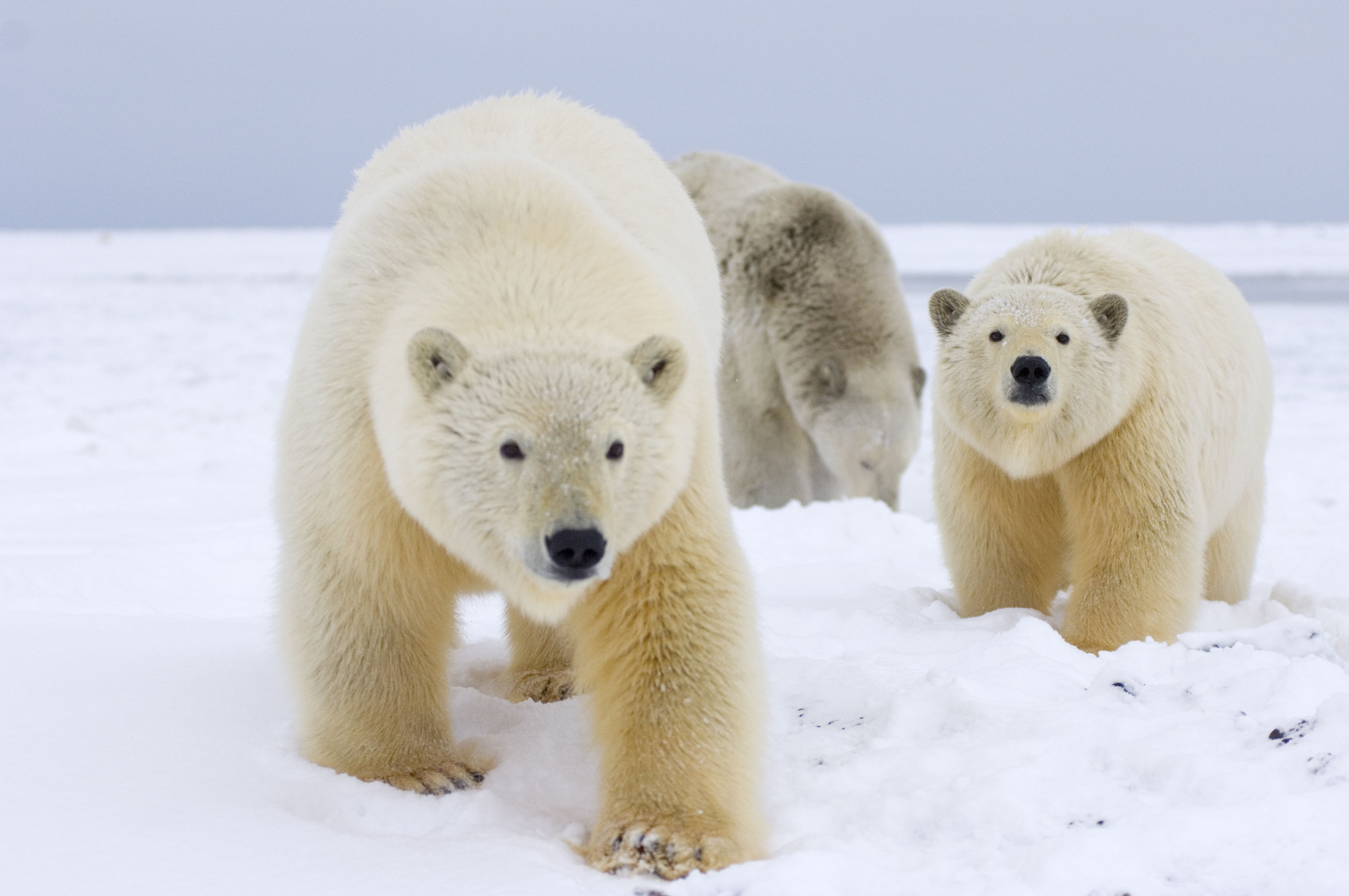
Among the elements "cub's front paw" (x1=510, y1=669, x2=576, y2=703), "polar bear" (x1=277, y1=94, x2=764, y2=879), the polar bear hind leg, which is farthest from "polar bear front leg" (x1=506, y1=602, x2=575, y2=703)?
the polar bear hind leg

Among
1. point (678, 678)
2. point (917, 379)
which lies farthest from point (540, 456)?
point (917, 379)

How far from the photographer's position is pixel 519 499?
2572 millimetres

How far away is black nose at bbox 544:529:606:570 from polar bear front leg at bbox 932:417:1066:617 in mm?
2715

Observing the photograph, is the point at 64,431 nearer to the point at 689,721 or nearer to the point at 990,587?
the point at 990,587

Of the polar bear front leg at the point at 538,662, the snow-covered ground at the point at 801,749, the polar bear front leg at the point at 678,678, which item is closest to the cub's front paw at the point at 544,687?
the polar bear front leg at the point at 538,662

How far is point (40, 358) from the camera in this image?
1430 cm

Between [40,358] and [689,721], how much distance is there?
13642mm

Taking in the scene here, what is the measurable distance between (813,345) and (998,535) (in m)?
3.15

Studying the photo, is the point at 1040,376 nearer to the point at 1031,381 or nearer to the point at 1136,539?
the point at 1031,381

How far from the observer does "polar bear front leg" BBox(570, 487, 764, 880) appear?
286 centimetres

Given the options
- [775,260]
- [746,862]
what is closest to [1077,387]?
[746,862]

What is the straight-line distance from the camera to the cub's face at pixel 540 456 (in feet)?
8.30

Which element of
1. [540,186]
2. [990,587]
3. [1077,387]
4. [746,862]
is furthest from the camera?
[990,587]

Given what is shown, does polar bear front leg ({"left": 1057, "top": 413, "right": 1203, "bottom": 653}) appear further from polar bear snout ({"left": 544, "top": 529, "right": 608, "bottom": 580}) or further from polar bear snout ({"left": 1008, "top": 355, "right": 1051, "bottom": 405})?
polar bear snout ({"left": 544, "top": 529, "right": 608, "bottom": 580})
